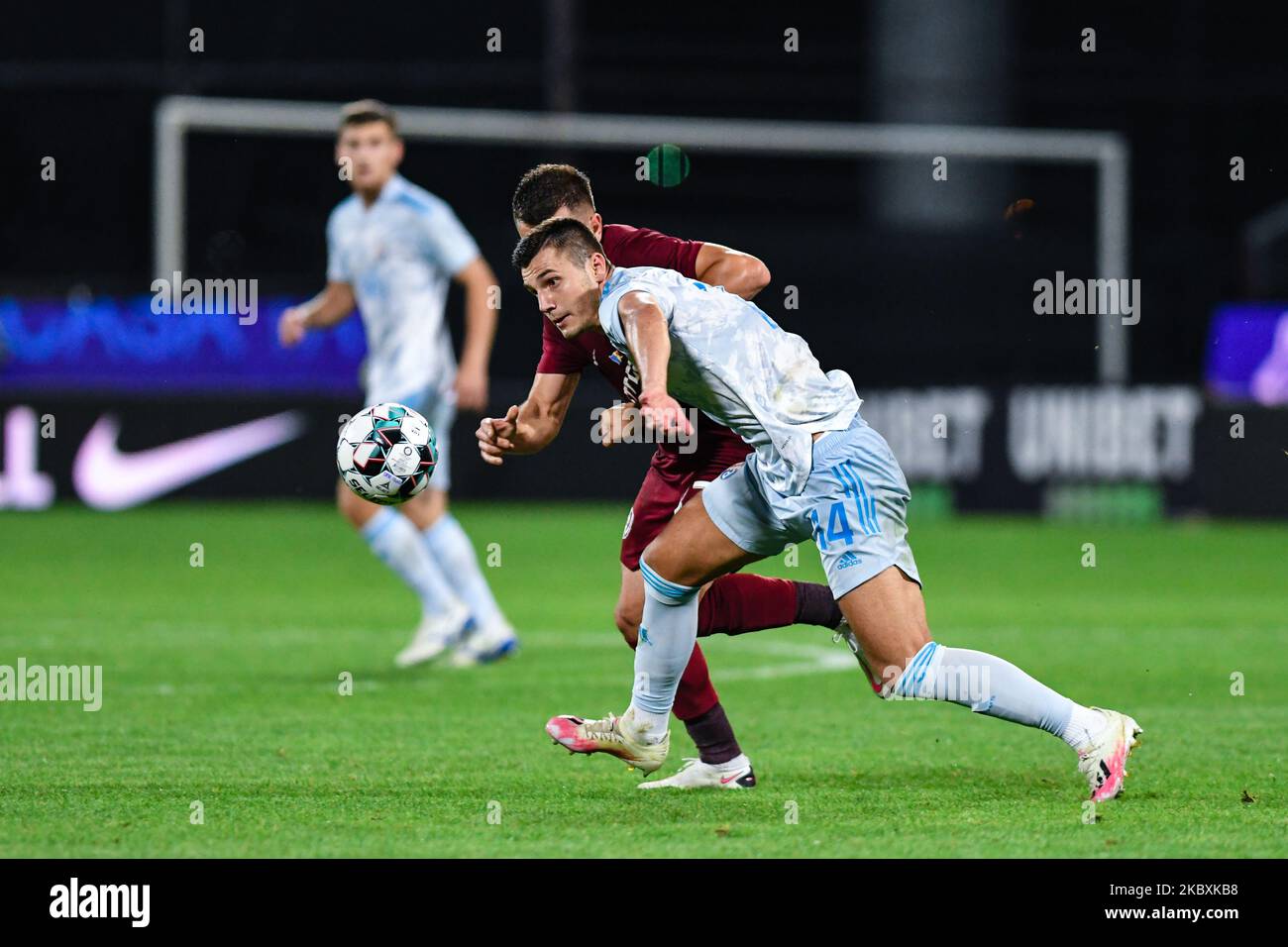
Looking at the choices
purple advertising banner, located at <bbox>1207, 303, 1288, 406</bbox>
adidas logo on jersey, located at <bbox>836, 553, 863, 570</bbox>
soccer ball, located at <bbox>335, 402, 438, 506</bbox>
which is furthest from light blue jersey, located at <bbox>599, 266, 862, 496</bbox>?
purple advertising banner, located at <bbox>1207, 303, 1288, 406</bbox>

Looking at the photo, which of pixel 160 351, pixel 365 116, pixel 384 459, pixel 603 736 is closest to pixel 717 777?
pixel 603 736

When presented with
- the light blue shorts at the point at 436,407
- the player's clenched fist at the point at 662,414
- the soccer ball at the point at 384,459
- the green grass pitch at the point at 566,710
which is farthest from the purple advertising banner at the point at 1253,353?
the player's clenched fist at the point at 662,414

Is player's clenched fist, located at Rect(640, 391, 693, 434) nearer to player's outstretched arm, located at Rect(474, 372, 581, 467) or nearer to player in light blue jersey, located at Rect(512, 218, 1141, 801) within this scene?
player in light blue jersey, located at Rect(512, 218, 1141, 801)

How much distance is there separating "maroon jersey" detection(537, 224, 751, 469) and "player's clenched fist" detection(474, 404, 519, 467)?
0.28m

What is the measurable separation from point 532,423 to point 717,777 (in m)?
1.19

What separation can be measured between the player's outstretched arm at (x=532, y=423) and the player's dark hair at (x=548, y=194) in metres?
0.49

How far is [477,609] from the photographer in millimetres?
9352

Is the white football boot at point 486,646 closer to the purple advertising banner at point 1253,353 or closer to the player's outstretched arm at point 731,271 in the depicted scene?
the player's outstretched arm at point 731,271

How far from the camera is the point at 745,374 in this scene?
5523 mm

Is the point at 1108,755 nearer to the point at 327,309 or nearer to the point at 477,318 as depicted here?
the point at 477,318

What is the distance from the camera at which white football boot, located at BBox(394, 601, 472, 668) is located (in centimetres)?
915

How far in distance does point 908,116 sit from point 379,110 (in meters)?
15.2
